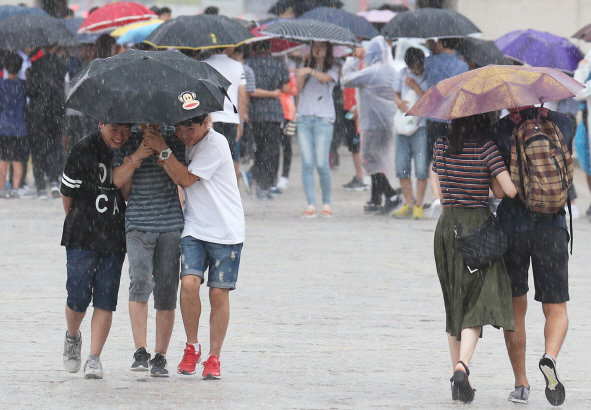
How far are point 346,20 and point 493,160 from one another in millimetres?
9230

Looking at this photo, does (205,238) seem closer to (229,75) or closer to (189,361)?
(189,361)

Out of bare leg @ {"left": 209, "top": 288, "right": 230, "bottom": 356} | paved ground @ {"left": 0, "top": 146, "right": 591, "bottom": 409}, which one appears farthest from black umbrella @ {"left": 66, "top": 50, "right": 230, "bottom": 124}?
paved ground @ {"left": 0, "top": 146, "right": 591, "bottom": 409}

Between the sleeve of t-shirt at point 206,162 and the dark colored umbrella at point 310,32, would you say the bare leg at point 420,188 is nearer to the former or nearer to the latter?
the dark colored umbrella at point 310,32

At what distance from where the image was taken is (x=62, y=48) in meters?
14.5

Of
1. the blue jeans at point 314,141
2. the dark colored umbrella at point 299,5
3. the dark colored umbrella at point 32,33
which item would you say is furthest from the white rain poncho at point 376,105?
the dark colored umbrella at point 299,5

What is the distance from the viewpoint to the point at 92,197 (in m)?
5.70

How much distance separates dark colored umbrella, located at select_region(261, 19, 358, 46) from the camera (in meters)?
12.2

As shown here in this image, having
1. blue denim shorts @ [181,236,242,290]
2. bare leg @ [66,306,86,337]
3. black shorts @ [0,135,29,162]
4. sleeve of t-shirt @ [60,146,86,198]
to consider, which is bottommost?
black shorts @ [0,135,29,162]

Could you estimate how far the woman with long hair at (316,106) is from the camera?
40.1 ft

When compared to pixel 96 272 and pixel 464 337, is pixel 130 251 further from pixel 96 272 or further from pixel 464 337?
pixel 464 337

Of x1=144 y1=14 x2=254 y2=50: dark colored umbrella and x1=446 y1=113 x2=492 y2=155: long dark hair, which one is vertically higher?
x1=144 y1=14 x2=254 y2=50: dark colored umbrella

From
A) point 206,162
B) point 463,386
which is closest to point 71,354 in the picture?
point 206,162

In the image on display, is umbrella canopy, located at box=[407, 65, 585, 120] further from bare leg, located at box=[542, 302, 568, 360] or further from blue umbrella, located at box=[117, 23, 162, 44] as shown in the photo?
blue umbrella, located at box=[117, 23, 162, 44]

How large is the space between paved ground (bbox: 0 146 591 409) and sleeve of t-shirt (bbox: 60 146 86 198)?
3.33 feet
